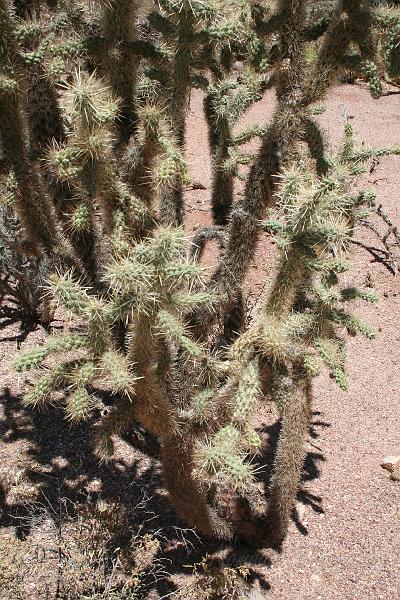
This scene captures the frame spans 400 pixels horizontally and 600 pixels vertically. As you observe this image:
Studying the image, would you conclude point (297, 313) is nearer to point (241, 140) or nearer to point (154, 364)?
point (154, 364)

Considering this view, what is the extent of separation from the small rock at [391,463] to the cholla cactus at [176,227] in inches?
34.6

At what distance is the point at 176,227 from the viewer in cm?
282

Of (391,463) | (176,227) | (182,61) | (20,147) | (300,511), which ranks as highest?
(182,61)

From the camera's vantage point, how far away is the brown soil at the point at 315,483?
3119 millimetres

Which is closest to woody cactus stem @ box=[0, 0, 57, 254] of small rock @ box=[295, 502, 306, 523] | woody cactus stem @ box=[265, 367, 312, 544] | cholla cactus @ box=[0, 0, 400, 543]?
cholla cactus @ box=[0, 0, 400, 543]

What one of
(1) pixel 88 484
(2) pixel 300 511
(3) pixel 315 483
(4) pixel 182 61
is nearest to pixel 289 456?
(2) pixel 300 511

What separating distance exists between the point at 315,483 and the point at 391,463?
1.67 feet

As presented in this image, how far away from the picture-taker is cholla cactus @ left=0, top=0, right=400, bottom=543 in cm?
224

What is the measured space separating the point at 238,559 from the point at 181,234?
1966mm

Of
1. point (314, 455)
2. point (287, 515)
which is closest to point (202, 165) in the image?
point (314, 455)

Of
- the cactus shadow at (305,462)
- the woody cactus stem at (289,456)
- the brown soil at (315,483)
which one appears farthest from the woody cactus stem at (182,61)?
the cactus shadow at (305,462)

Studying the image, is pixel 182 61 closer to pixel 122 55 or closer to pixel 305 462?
pixel 122 55

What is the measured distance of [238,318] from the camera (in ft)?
11.7

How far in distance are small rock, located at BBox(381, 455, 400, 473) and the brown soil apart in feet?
0.17
